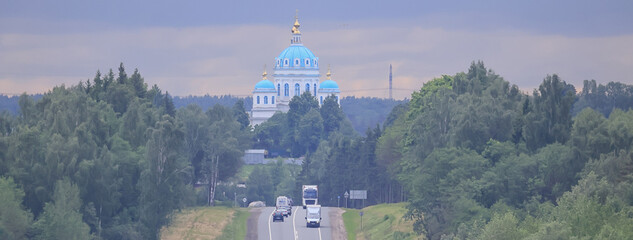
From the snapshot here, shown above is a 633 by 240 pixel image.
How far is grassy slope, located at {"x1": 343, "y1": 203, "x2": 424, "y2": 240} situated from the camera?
86.6 m

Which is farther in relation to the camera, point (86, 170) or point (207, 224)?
point (207, 224)

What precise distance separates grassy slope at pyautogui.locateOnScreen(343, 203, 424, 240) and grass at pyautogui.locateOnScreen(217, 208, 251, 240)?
289 inches

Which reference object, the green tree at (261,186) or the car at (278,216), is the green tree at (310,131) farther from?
the car at (278,216)

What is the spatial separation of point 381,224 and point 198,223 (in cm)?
1324

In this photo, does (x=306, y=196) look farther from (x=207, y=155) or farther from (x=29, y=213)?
(x=29, y=213)

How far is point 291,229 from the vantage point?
89562 millimetres

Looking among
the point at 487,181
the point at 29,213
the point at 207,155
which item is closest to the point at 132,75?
the point at 207,155

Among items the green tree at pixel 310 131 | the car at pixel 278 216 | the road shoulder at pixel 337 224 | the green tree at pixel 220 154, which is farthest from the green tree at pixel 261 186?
the car at pixel 278 216

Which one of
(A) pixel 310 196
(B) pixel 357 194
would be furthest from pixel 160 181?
(B) pixel 357 194

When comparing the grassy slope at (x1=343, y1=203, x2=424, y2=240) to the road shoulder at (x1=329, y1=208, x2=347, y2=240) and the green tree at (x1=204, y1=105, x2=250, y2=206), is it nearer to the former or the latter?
the road shoulder at (x1=329, y1=208, x2=347, y2=240)

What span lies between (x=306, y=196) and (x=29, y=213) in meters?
40.9

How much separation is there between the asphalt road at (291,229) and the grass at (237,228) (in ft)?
3.57

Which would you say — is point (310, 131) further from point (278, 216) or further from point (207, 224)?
point (207, 224)

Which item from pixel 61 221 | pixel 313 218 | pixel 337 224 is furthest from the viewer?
pixel 337 224
